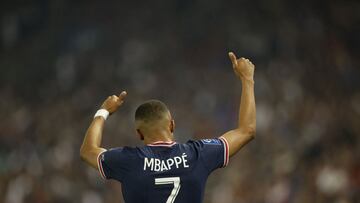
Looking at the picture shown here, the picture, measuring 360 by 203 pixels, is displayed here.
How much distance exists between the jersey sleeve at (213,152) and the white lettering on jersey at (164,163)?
0.10 metres

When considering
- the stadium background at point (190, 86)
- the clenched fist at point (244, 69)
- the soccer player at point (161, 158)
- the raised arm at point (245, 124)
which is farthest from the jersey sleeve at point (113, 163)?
the stadium background at point (190, 86)

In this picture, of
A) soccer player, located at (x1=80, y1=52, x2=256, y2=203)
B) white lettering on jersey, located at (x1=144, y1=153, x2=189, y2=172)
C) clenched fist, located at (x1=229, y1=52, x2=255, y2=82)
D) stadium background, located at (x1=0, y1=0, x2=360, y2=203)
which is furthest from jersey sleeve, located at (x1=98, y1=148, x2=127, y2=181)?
stadium background, located at (x1=0, y1=0, x2=360, y2=203)

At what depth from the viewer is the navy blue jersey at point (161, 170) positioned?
409cm

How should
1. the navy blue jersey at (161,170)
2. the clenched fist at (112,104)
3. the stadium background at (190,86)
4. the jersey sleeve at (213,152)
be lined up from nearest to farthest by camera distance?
the navy blue jersey at (161,170)
the jersey sleeve at (213,152)
the clenched fist at (112,104)
the stadium background at (190,86)

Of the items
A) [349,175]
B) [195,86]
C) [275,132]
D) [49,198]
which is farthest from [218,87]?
[349,175]

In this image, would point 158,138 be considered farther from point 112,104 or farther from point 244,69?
point 244,69

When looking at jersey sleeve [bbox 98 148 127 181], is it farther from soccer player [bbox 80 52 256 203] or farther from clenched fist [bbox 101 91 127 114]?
clenched fist [bbox 101 91 127 114]

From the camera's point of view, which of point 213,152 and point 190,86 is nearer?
point 213,152

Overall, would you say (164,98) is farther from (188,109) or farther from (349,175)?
(349,175)

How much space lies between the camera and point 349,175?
378 inches

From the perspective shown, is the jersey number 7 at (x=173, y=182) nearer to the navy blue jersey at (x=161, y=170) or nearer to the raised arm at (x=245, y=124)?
the navy blue jersey at (x=161, y=170)

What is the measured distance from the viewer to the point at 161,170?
13.5ft

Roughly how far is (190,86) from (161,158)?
988cm

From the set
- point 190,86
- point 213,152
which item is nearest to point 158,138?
point 213,152
